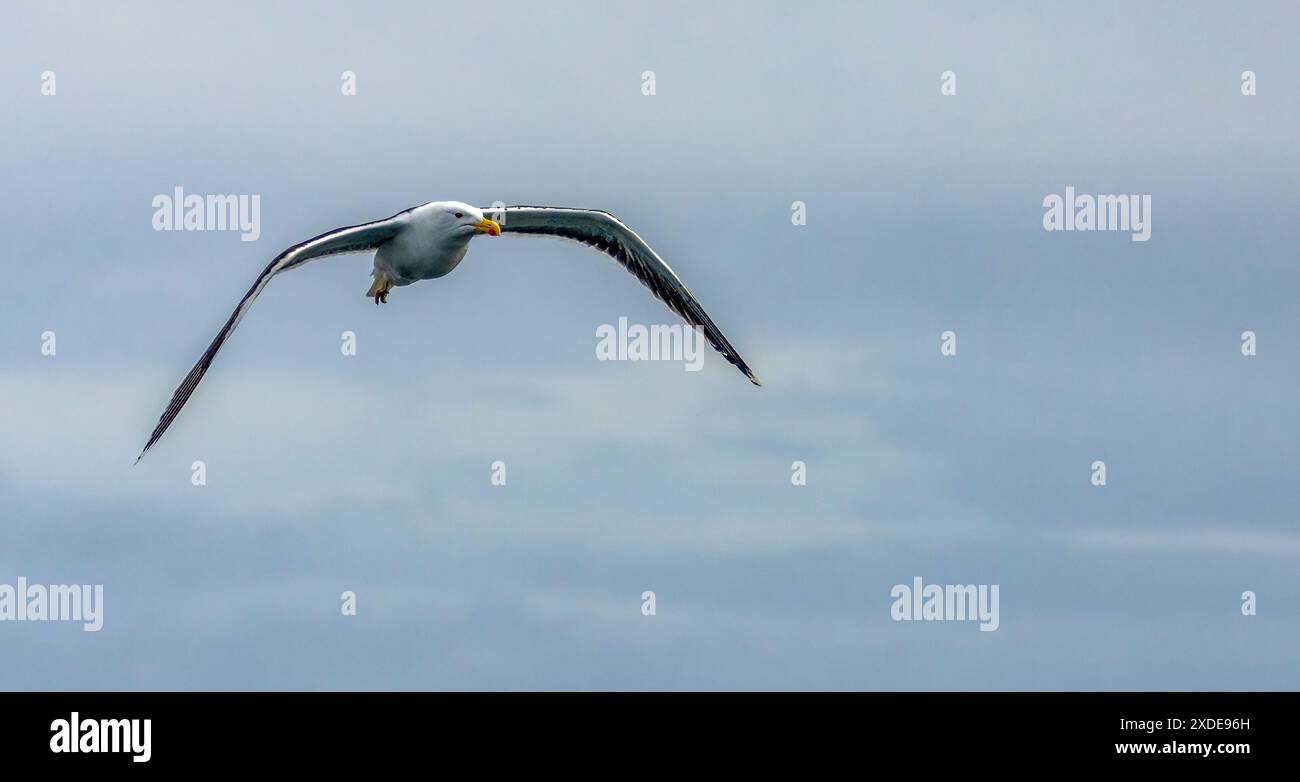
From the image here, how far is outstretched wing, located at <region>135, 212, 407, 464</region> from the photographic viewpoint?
22.8 metres

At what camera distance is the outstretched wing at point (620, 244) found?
1109 inches

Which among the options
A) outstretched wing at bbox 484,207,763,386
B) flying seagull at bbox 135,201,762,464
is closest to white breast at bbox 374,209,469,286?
flying seagull at bbox 135,201,762,464

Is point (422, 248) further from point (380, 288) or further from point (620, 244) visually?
point (620, 244)

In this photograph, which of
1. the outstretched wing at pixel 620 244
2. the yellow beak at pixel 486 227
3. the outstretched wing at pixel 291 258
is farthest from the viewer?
the outstretched wing at pixel 620 244

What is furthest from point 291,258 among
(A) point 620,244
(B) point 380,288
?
(A) point 620,244

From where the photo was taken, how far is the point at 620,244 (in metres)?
29.4

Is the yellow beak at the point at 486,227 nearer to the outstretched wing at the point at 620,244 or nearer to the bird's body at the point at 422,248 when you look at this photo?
the bird's body at the point at 422,248

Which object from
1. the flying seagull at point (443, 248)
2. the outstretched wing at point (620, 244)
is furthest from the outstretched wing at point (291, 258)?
the outstretched wing at point (620, 244)

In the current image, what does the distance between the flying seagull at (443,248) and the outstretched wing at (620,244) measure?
1 cm

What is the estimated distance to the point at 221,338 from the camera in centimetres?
2277

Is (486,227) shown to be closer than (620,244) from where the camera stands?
Yes

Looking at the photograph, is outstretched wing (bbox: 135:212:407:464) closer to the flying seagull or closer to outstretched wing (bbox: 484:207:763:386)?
the flying seagull

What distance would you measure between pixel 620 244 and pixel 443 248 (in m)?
4.80

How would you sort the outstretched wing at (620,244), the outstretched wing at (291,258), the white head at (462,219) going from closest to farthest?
1. the outstretched wing at (291,258)
2. the white head at (462,219)
3. the outstretched wing at (620,244)
